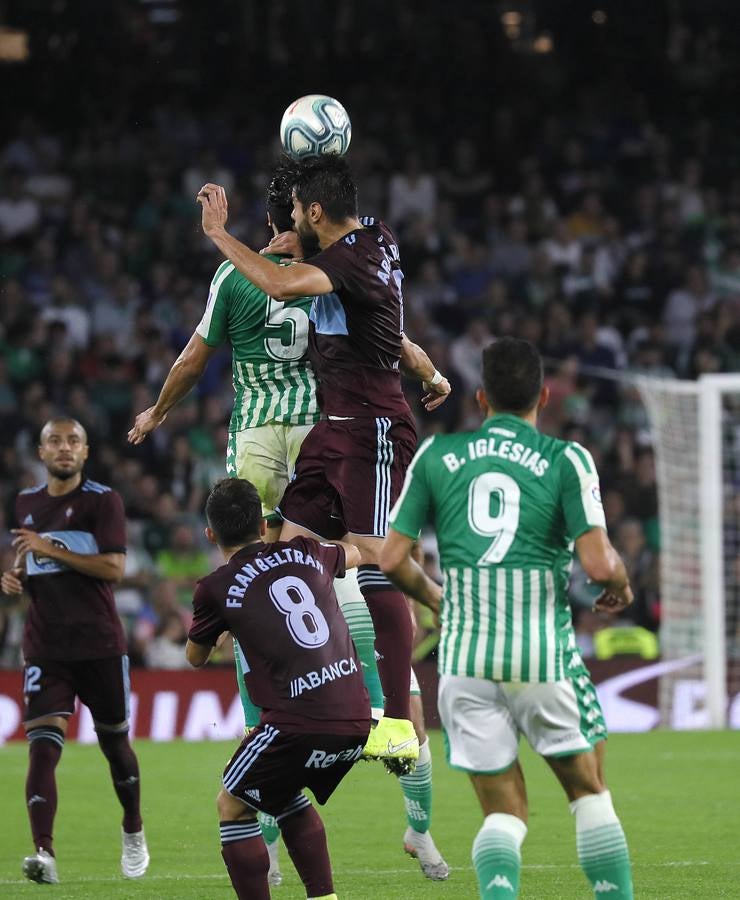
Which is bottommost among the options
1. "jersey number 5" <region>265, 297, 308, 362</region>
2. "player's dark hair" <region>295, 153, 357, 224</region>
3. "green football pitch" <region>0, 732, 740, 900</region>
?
"green football pitch" <region>0, 732, 740, 900</region>

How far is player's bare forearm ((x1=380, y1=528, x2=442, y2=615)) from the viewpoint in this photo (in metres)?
5.48

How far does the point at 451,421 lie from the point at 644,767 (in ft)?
21.5

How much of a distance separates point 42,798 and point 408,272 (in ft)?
43.7

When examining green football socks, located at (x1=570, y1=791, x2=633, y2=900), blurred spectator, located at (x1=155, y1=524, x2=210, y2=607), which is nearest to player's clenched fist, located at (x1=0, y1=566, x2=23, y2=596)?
A: green football socks, located at (x1=570, y1=791, x2=633, y2=900)

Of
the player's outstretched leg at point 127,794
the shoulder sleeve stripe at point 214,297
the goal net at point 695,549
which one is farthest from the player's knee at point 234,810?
the goal net at point 695,549

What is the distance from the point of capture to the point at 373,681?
23.5 ft

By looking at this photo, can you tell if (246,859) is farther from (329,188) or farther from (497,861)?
(329,188)

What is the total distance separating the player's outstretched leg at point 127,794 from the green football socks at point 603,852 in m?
3.34

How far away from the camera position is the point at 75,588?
8758 millimetres

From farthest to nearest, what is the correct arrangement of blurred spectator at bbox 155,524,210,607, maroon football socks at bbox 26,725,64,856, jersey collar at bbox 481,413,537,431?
blurred spectator at bbox 155,524,210,607, maroon football socks at bbox 26,725,64,856, jersey collar at bbox 481,413,537,431

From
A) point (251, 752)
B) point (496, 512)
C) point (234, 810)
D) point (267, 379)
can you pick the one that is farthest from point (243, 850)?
point (267, 379)

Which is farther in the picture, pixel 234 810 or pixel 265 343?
pixel 265 343

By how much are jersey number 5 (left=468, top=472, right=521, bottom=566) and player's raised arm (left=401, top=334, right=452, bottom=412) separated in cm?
204

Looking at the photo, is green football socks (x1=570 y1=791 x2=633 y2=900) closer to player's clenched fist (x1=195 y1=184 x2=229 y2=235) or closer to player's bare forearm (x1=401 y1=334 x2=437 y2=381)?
player's bare forearm (x1=401 y1=334 x2=437 y2=381)
